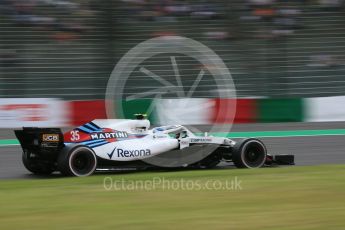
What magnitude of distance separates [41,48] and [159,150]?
375 inches

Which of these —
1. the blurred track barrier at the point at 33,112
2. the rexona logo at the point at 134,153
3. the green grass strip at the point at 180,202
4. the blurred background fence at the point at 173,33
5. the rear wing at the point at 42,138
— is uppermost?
the blurred background fence at the point at 173,33

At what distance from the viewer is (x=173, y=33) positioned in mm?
18672

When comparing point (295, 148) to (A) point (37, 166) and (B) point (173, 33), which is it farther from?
(B) point (173, 33)

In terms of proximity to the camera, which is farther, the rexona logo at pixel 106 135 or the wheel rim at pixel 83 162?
the rexona logo at pixel 106 135

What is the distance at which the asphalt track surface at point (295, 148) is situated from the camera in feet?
34.3

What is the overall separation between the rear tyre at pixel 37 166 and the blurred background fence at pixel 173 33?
310 inches

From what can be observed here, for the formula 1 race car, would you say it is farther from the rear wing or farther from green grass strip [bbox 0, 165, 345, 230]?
green grass strip [bbox 0, 165, 345, 230]

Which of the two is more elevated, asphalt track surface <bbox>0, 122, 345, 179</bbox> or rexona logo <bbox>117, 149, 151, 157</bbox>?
rexona logo <bbox>117, 149, 151, 157</bbox>

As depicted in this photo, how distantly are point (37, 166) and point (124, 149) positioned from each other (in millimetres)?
1263

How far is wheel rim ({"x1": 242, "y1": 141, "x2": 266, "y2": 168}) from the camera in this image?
9.48 metres

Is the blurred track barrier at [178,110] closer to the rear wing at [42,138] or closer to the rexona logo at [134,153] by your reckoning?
the rexona logo at [134,153]

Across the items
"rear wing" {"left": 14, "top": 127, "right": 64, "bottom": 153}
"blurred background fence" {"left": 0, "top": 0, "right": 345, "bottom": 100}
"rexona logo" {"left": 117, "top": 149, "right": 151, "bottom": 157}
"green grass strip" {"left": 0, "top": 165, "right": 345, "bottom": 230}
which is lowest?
"green grass strip" {"left": 0, "top": 165, "right": 345, "bottom": 230}

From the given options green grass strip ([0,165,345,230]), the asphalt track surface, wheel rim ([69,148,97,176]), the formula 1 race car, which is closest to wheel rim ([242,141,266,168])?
the formula 1 race car

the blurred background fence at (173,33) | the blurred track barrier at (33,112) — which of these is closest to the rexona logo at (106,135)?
the blurred track barrier at (33,112)
